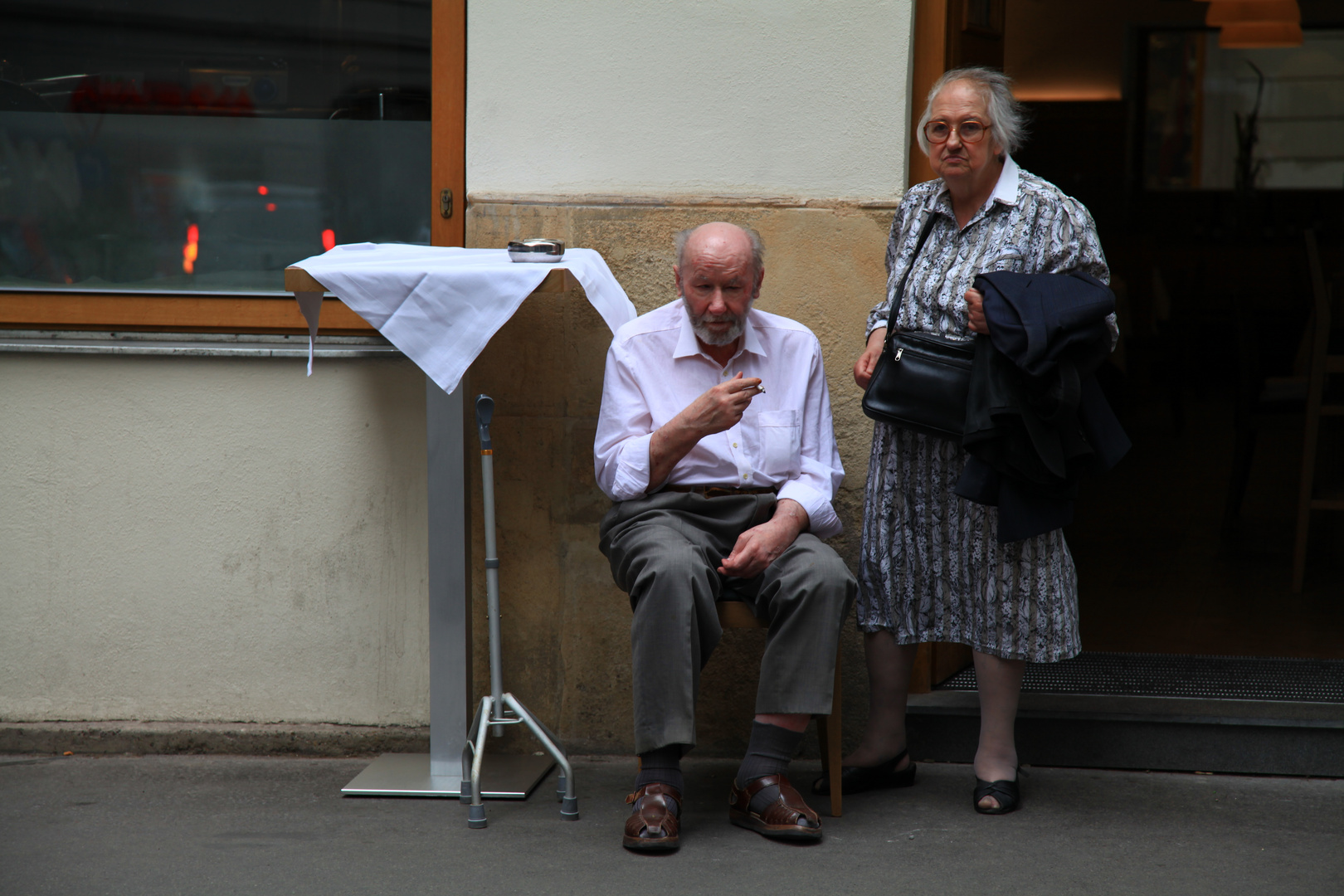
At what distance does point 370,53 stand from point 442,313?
1.10 meters

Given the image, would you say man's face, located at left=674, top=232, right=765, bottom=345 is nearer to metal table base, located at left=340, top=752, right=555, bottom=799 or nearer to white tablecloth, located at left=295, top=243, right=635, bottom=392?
white tablecloth, located at left=295, top=243, right=635, bottom=392

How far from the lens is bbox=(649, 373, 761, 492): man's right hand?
9.75 feet

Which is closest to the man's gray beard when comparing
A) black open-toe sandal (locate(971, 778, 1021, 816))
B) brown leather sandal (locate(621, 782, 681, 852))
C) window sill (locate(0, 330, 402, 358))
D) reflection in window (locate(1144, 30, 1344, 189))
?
window sill (locate(0, 330, 402, 358))

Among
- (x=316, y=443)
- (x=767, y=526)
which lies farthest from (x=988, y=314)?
(x=316, y=443)

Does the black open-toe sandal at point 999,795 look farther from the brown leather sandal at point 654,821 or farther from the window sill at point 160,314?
the window sill at point 160,314

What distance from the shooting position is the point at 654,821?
9.62 ft

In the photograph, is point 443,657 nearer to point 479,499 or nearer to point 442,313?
point 479,499

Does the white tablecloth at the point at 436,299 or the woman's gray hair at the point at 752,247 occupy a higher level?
the woman's gray hair at the point at 752,247

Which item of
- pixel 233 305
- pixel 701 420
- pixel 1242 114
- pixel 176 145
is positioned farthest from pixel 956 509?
pixel 1242 114

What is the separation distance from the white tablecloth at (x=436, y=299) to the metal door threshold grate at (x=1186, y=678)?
1.72 meters

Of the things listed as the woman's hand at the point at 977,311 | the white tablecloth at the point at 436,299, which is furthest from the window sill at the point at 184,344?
the woman's hand at the point at 977,311

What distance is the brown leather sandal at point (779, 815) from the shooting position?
2.97m

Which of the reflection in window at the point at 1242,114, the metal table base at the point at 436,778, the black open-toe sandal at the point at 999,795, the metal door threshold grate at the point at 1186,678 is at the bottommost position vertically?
the metal table base at the point at 436,778

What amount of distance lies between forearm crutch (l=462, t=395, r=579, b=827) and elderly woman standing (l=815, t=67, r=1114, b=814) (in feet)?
2.17
